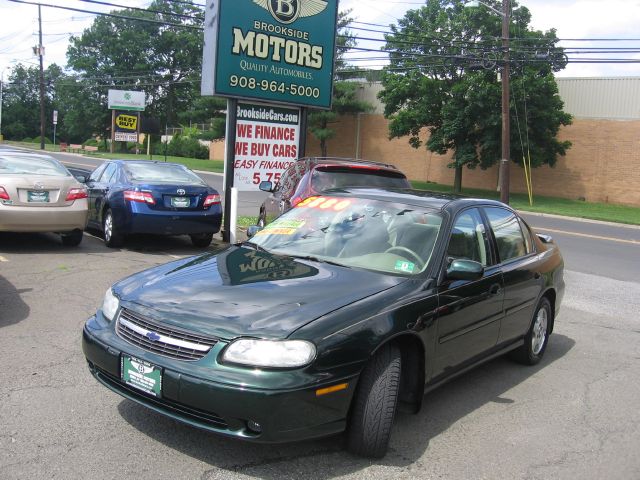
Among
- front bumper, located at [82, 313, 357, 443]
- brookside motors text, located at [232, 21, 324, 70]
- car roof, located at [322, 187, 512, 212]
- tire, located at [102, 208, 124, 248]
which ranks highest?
brookside motors text, located at [232, 21, 324, 70]

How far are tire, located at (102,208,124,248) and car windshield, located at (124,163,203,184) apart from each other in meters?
0.73

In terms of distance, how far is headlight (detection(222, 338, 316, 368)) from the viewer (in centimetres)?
320

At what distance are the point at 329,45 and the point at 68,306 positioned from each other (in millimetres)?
8044

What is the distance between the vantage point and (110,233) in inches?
401

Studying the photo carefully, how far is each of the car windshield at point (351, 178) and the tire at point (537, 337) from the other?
3.70m

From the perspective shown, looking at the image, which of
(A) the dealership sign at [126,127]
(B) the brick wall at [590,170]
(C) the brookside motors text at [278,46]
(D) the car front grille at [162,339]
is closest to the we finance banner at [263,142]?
(C) the brookside motors text at [278,46]

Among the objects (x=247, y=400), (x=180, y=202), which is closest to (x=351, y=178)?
(x=180, y=202)

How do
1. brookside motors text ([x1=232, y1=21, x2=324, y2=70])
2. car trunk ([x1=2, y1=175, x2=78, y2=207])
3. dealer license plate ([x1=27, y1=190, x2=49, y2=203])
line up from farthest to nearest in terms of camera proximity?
brookside motors text ([x1=232, y1=21, x2=324, y2=70]), dealer license plate ([x1=27, y1=190, x2=49, y2=203]), car trunk ([x1=2, y1=175, x2=78, y2=207])

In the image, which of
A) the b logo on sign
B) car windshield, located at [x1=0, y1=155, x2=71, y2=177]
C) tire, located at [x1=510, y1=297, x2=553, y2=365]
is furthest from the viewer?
the b logo on sign

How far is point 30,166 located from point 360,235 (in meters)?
7.03

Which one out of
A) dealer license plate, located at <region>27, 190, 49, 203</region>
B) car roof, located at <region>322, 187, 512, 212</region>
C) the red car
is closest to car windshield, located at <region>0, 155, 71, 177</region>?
dealer license plate, located at <region>27, 190, 49, 203</region>

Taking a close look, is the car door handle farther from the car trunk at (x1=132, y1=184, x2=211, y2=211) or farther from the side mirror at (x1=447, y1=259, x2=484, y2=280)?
the car trunk at (x1=132, y1=184, x2=211, y2=211)

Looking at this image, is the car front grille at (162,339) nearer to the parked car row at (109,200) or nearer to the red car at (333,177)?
the red car at (333,177)

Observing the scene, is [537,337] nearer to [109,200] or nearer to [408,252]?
[408,252]
